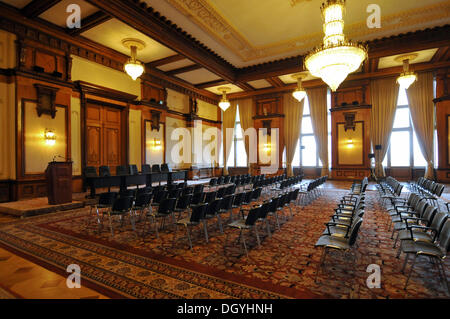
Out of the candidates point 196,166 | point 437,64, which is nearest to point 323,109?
point 437,64

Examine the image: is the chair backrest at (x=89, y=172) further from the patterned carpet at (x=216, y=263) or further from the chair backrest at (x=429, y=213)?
the chair backrest at (x=429, y=213)

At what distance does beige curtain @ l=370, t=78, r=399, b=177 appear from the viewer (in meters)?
11.9

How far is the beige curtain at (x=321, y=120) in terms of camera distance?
13.3m

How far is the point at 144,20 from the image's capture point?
7.20 m

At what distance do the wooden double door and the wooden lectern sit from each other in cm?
229

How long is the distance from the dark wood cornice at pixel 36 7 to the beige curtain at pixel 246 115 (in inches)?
431

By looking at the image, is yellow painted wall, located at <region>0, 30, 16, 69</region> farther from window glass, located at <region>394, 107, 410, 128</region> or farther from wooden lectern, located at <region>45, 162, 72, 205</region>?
window glass, located at <region>394, 107, 410, 128</region>

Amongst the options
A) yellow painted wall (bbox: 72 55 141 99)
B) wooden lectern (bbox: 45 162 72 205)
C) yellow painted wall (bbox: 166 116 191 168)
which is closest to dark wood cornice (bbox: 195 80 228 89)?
yellow painted wall (bbox: 166 116 191 168)

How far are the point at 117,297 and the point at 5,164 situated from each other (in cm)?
696

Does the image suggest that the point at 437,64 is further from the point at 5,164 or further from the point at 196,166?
the point at 5,164

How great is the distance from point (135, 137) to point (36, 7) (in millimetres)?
5208

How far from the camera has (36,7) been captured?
6691 millimetres

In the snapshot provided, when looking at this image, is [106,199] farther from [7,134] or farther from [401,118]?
[401,118]

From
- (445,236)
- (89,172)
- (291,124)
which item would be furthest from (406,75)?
(89,172)
